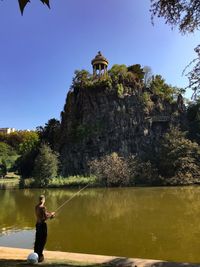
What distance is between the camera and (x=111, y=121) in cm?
4628

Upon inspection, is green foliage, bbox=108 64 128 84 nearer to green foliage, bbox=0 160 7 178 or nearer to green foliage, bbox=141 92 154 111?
green foliage, bbox=141 92 154 111

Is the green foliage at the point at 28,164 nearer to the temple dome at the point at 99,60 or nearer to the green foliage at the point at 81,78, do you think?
the green foliage at the point at 81,78

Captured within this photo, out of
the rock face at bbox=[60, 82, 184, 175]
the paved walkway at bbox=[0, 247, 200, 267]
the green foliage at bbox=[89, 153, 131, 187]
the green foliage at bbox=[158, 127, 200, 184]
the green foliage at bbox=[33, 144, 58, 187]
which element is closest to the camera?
the paved walkway at bbox=[0, 247, 200, 267]

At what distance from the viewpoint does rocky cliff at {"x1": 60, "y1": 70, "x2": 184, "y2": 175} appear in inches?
1778

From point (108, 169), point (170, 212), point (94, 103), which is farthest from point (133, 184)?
point (170, 212)

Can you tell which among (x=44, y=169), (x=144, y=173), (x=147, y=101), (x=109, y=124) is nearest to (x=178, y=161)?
(x=144, y=173)

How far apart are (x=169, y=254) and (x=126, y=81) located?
41.3m

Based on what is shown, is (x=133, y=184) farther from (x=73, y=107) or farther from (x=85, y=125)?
(x=73, y=107)

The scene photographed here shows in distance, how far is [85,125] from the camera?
153 feet

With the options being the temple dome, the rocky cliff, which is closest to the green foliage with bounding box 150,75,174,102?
the rocky cliff

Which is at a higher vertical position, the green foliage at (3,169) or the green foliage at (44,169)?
the green foliage at (3,169)

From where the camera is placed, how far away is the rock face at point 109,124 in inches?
1775

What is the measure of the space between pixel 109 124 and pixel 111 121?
49cm

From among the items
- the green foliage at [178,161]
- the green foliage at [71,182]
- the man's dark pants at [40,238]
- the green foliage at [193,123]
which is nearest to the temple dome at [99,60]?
the green foliage at [193,123]
